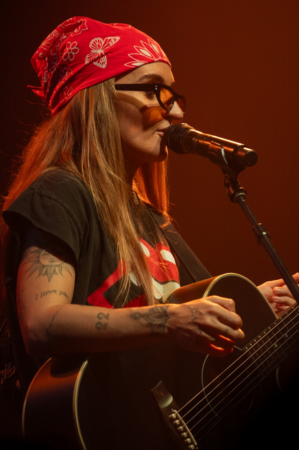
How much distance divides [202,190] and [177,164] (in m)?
0.24

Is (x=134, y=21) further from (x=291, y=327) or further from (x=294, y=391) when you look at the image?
(x=294, y=391)

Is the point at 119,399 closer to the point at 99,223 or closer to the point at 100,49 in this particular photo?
the point at 99,223

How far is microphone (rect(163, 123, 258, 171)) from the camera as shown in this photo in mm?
1087

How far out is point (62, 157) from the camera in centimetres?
148

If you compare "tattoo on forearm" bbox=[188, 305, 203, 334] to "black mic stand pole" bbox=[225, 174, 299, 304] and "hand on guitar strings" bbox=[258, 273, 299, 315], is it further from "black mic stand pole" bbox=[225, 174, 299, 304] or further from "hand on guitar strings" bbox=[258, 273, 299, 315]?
"hand on guitar strings" bbox=[258, 273, 299, 315]

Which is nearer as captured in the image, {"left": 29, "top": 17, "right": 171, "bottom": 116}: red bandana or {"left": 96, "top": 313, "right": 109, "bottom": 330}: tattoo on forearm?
{"left": 96, "top": 313, "right": 109, "bottom": 330}: tattoo on forearm

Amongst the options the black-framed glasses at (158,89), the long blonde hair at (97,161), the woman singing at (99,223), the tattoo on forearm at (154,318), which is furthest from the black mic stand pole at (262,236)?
the black-framed glasses at (158,89)

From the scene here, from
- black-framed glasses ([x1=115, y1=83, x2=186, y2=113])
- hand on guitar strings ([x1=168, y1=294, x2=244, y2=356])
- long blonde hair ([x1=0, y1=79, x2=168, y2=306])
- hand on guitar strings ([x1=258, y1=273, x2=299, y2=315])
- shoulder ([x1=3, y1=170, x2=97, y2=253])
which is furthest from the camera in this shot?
hand on guitar strings ([x1=258, y1=273, x2=299, y2=315])

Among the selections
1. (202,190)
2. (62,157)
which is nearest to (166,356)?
(62,157)

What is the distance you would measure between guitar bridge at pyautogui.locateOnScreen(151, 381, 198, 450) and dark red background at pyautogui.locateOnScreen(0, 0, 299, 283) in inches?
62.1

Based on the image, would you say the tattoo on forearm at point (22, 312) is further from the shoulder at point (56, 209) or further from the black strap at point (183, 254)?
the black strap at point (183, 254)

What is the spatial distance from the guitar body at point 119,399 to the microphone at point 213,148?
1.82ft

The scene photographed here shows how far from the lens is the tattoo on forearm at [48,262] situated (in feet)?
3.58

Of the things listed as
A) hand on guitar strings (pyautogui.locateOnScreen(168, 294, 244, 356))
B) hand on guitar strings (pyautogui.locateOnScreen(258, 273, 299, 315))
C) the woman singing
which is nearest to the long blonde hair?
the woman singing
